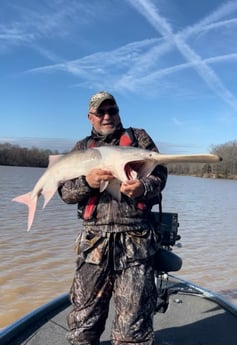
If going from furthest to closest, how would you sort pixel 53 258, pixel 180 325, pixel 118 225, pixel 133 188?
pixel 53 258 < pixel 180 325 < pixel 118 225 < pixel 133 188

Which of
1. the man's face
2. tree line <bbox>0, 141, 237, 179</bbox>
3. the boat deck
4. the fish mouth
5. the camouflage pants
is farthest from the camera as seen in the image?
tree line <bbox>0, 141, 237, 179</bbox>

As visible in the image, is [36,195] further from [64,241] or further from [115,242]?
[64,241]

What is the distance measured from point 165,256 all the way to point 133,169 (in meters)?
1.22

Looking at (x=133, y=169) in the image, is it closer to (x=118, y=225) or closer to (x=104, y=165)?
(x=104, y=165)

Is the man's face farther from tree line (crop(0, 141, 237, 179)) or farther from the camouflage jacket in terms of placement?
tree line (crop(0, 141, 237, 179))

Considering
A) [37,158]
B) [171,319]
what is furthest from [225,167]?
[171,319]

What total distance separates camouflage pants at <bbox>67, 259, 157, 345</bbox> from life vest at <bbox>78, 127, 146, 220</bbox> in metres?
0.39

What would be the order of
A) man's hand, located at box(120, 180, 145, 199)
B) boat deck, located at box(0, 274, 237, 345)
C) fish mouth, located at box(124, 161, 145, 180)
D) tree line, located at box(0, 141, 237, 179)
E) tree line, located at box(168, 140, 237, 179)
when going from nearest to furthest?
man's hand, located at box(120, 180, 145, 199) < fish mouth, located at box(124, 161, 145, 180) < boat deck, located at box(0, 274, 237, 345) < tree line, located at box(0, 141, 237, 179) < tree line, located at box(168, 140, 237, 179)

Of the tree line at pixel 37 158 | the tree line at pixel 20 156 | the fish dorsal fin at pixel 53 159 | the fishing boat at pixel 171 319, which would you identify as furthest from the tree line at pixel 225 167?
the fish dorsal fin at pixel 53 159

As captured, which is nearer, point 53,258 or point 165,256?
point 165,256

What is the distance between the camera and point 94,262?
3.13 metres

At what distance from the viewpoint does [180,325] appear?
4453 mm

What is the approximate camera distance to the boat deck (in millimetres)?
3867

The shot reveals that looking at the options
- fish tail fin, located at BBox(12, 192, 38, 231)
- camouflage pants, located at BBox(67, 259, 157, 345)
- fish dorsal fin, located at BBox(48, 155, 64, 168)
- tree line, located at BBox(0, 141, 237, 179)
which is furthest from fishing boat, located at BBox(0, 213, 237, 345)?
tree line, located at BBox(0, 141, 237, 179)
